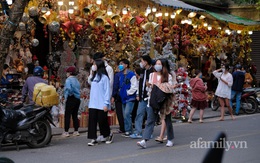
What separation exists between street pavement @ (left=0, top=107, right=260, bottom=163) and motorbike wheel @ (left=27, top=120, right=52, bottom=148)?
0.39ft

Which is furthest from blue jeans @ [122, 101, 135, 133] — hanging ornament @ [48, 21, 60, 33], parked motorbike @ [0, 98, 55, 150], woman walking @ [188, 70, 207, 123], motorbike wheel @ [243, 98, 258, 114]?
motorbike wheel @ [243, 98, 258, 114]

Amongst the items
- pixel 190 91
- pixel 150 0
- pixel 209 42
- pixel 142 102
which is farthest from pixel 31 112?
pixel 209 42

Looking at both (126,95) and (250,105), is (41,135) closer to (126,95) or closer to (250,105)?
(126,95)

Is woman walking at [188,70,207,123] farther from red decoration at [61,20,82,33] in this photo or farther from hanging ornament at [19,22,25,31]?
hanging ornament at [19,22,25,31]

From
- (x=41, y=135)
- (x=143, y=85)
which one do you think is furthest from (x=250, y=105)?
→ (x=41, y=135)

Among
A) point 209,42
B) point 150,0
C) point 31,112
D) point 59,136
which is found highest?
point 150,0

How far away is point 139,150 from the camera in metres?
9.44

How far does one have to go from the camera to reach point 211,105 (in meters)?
18.9

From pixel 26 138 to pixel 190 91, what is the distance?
23.2ft

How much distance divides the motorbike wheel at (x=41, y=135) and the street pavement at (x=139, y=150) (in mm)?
120

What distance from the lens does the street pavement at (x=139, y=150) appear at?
8406 millimetres

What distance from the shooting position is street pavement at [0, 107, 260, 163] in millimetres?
8406

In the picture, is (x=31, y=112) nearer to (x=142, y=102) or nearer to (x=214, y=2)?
(x=142, y=102)

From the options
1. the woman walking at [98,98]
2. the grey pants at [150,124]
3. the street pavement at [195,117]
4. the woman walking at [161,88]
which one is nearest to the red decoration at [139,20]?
the street pavement at [195,117]
